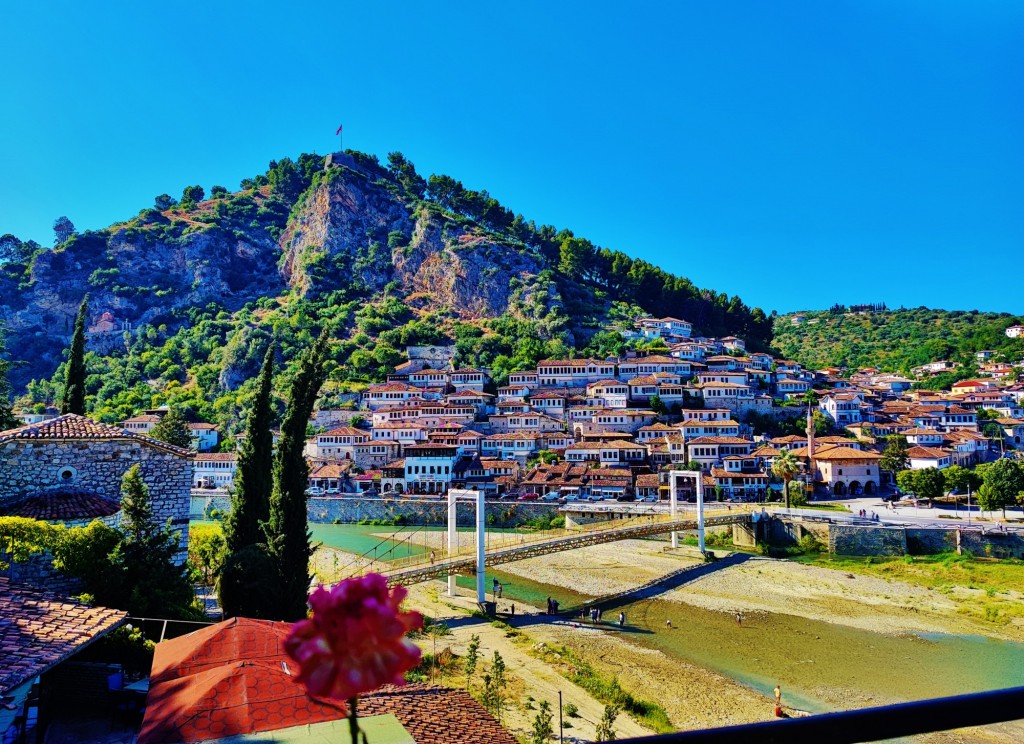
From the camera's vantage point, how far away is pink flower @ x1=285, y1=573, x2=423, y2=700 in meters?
0.79

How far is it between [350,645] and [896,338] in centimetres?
12628

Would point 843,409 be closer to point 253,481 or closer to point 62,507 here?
point 253,481

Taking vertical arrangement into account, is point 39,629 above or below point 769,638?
above

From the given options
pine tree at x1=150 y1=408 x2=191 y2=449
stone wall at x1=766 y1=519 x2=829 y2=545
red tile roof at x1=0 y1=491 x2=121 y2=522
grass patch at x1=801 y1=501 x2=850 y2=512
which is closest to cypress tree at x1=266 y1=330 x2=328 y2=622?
red tile roof at x1=0 y1=491 x2=121 y2=522

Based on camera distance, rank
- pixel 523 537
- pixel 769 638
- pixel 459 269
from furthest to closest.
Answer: pixel 459 269 → pixel 523 537 → pixel 769 638

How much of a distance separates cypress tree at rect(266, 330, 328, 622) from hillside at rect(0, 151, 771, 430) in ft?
154

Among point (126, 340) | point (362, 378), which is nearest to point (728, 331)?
point (362, 378)

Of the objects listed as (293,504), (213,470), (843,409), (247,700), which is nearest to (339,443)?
(213,470)

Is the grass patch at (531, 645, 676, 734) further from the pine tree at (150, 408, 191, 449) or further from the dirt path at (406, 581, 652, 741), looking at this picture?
the pine tree at (150, 408, 191, 449)

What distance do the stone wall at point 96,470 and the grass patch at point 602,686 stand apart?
1008 centimetres

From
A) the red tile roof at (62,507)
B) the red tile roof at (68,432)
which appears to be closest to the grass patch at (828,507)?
the red tile roof at (68,432)

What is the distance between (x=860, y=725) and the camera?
111cm

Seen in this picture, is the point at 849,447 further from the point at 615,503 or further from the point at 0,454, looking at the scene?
the point at 0,454

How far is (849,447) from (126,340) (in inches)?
3436
